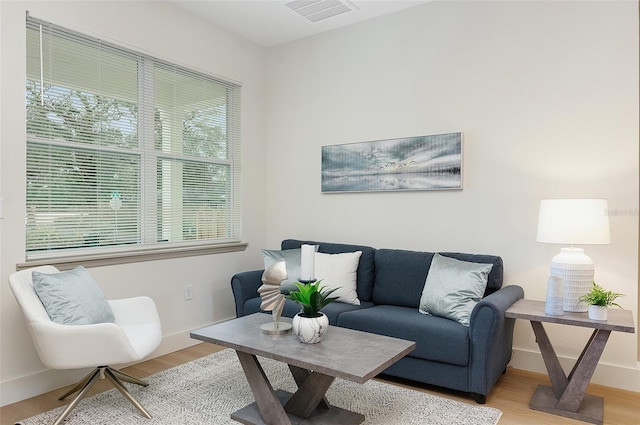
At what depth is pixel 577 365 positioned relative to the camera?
2529 millimetres

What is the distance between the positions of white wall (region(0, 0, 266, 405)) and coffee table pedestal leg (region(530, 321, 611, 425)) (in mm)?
2684

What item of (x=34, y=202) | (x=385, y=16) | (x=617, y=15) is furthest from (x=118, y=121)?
(x=617, y=15)

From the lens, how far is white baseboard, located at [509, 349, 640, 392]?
2.79 m

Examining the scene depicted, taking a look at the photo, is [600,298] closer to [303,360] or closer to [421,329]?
[421,329]

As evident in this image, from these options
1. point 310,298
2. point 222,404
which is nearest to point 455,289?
point 310,298

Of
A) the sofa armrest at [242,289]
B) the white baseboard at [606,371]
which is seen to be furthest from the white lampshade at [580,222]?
the sofa armrest at [242,289]

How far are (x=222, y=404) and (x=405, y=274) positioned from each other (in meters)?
1.60

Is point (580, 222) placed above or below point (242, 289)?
above

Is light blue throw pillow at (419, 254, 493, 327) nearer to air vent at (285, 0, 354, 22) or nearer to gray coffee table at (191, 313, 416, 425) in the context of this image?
gray coffee table at (191, 313, 416, 425)

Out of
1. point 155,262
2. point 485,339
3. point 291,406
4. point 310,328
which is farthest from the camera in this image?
point 155,262

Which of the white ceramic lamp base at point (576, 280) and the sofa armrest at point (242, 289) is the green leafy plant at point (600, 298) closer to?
the white ceramic lamp base at point (576, 280)

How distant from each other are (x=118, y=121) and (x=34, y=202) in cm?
84

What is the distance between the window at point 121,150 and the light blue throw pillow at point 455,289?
6.76 ft

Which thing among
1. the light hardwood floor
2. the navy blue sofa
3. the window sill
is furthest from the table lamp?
the window sill
